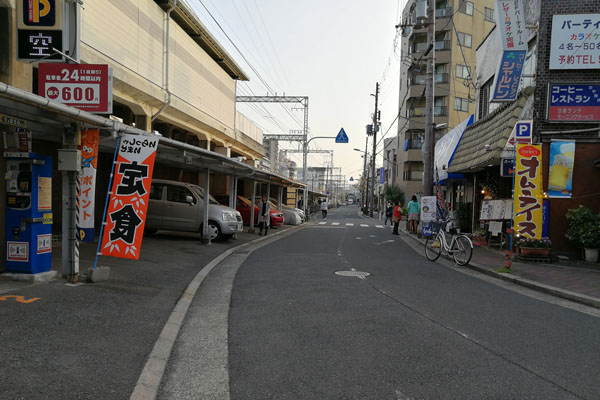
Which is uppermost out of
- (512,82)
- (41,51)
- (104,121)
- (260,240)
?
(512,82)

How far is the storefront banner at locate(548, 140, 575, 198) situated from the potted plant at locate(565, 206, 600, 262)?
2.18ft

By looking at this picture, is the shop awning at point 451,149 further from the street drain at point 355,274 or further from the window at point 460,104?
the window at point 460,104

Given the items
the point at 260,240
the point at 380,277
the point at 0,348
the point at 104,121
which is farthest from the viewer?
the point at 260,240

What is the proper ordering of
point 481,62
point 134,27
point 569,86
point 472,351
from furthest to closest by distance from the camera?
point 481,62 < point 134,27 < point 569,86 < point 472,351

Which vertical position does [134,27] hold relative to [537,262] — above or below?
above

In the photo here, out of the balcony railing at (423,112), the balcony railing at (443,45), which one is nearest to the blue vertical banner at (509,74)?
the balcony railing at (423,112)

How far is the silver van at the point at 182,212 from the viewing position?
45.8 ft

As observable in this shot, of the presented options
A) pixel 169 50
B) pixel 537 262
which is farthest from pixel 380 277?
pixel 169 50

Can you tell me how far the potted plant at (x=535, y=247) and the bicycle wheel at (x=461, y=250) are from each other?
6.01 ft

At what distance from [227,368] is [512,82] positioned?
12451 mm

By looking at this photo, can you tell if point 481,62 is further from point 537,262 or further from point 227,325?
point 227,325

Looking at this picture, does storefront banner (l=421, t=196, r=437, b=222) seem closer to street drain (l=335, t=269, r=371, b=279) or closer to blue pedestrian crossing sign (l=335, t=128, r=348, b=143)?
street drain (l=335, t=269, r=371, b=279)

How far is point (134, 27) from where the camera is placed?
14352 mm

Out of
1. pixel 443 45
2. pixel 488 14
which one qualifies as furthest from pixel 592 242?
pixel 488 14
